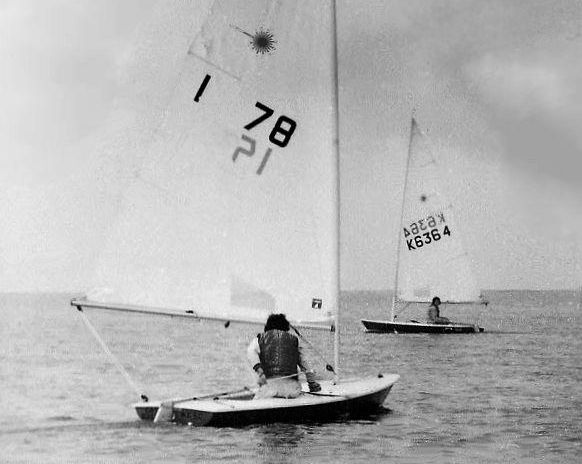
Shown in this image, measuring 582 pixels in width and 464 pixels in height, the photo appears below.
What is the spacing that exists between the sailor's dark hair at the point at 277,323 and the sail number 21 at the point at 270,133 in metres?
2.07

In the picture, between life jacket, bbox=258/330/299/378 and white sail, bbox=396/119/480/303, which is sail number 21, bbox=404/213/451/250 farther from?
life jacket, bbox=258/330/299/378

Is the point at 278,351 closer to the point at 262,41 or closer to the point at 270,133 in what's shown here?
the point at 270,133

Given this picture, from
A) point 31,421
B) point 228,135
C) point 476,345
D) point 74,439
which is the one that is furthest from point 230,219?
point 476,345

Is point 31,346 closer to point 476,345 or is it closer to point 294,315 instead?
point 476,345

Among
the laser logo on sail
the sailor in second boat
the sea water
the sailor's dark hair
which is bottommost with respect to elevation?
the sea water

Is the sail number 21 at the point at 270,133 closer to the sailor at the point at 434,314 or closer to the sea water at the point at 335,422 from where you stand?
the sea water at the point at 335,422

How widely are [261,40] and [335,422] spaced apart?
5.40 m

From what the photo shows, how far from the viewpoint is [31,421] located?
14.5 meters

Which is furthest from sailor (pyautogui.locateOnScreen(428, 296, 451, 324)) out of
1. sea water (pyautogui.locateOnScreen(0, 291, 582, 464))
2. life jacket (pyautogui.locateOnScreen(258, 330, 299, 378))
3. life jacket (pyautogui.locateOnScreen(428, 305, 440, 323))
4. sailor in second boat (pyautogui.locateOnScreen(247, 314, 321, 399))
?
life jacket (pyautogui.locateOnScreen(258, 330, 299, 378))

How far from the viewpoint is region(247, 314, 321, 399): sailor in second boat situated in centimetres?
1211

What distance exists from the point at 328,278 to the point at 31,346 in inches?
1015

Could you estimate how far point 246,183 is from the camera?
12.6 meters

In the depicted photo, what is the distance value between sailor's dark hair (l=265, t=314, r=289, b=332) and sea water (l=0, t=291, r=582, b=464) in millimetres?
698

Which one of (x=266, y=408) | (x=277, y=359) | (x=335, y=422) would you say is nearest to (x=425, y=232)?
(x=335, y=422)
